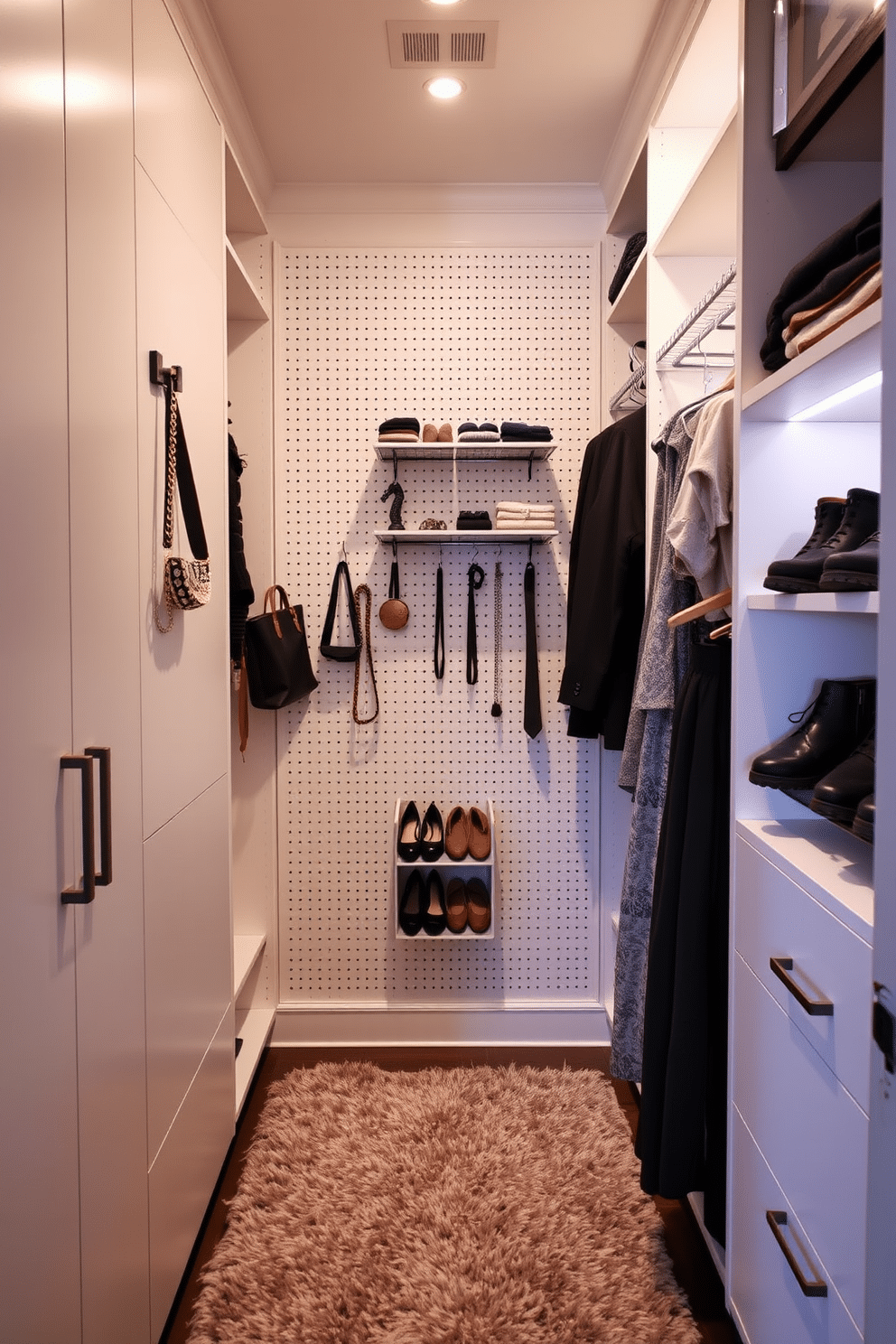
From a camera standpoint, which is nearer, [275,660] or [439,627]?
[275,660]

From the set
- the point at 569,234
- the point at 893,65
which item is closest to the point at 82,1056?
the point at 893,65

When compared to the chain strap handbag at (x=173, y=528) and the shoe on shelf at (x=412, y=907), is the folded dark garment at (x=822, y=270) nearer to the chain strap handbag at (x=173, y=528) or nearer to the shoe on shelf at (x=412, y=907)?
the chain strap handbag at (x=173, y=528)

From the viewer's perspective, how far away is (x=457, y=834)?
2.79 metres

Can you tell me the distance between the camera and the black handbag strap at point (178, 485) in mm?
1610

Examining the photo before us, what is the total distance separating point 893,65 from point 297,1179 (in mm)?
2450

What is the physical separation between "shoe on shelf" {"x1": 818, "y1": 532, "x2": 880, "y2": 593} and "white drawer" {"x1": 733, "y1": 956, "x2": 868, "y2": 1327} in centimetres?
68

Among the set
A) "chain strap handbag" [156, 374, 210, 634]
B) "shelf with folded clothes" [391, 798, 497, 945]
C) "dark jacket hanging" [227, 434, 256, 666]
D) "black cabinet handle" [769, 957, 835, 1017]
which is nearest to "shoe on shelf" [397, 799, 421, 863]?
"shelf with folded clothes" [391, 798, 497, 945]

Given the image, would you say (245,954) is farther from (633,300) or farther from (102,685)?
(633,300)

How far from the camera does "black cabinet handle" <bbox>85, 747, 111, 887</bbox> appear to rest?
4.09 ft

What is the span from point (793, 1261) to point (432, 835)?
5.76 ft

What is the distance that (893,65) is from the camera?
69cm

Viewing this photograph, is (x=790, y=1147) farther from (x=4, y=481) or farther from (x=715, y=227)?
(x=715, y=227)

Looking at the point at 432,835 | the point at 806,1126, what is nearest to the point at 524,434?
the point at 432,835

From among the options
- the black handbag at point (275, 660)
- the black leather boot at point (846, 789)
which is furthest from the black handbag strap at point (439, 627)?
the black leather boot at point (846, 789)
